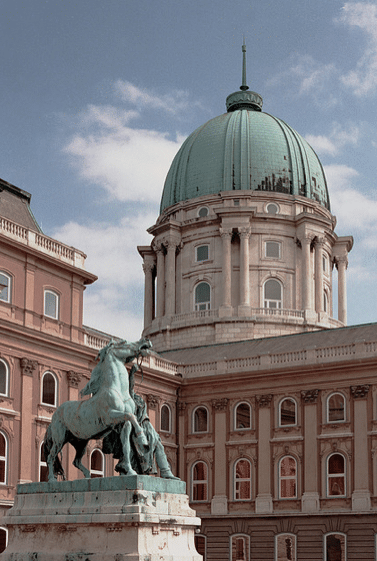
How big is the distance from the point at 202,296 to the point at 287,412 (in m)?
21.0

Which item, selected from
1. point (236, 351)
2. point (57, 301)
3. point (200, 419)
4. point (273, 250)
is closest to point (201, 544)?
point (200, 419)

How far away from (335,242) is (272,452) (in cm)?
2941

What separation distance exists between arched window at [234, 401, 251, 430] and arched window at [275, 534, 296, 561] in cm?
695

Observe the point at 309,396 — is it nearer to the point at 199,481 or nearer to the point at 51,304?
the point at 199,481

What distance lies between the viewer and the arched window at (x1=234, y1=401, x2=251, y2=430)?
2259 inches

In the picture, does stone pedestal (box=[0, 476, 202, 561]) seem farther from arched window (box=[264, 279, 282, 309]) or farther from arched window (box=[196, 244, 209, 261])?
arched window (box=[196, 244, 209, 261])

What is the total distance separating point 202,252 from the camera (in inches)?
3019

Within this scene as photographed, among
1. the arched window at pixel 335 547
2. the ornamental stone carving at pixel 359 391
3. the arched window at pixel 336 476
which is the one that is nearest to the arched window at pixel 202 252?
the ornamental stone carving at pixel 359 391

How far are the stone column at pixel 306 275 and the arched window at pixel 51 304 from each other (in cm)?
2882

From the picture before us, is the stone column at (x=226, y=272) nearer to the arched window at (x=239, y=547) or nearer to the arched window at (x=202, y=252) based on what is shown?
the arched window at (x=202, y=252)

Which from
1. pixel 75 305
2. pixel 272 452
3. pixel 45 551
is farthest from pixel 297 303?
pixel 45 551

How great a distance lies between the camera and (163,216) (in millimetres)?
81438

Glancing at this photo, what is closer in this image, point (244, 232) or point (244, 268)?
point (244, 268)

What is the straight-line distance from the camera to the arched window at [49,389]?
47.8m
